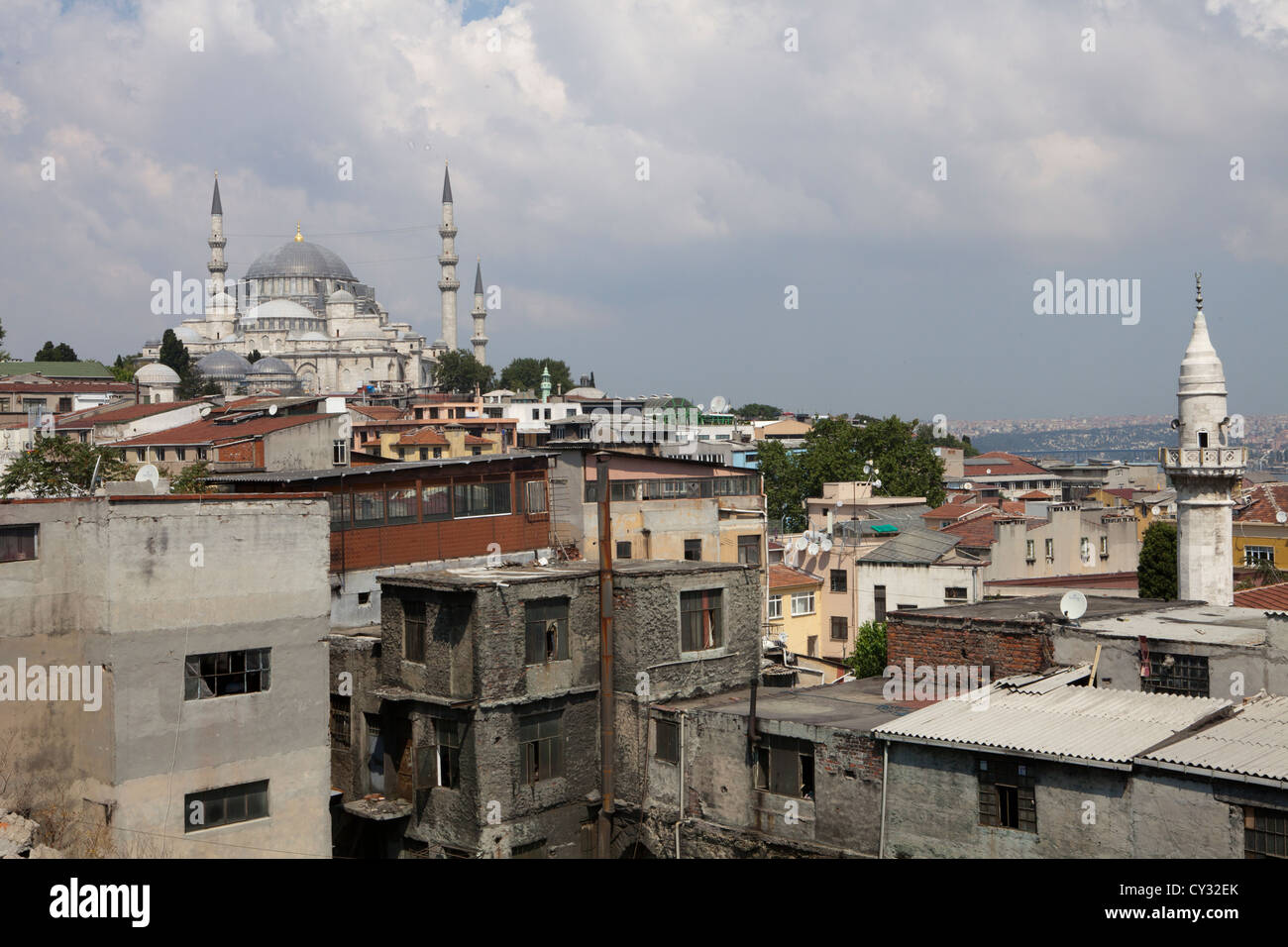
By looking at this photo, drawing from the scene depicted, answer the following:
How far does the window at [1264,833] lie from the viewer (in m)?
11.8

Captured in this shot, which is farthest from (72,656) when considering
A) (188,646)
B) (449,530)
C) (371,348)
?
(371,348)

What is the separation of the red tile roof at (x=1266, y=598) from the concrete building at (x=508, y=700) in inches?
424

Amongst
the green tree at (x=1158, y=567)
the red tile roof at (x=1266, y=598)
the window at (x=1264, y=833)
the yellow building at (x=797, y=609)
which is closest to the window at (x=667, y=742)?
the window at (x=1264, y=833)

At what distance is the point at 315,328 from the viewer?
421 ft

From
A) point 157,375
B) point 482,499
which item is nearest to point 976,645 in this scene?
point 482,499

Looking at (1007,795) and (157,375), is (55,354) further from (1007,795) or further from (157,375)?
(1007,795)

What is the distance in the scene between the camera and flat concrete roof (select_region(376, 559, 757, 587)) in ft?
56.3

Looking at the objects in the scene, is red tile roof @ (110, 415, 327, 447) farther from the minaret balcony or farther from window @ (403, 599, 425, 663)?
the minaret balcony

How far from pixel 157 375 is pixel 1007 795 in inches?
3106

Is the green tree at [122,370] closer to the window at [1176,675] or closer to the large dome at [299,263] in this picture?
the large dome at [299,263]

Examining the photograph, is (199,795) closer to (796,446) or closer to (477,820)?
(477,820)

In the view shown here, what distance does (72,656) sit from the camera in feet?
47.9

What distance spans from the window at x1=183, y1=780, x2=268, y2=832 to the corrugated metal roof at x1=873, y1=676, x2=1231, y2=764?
7.33 metres
